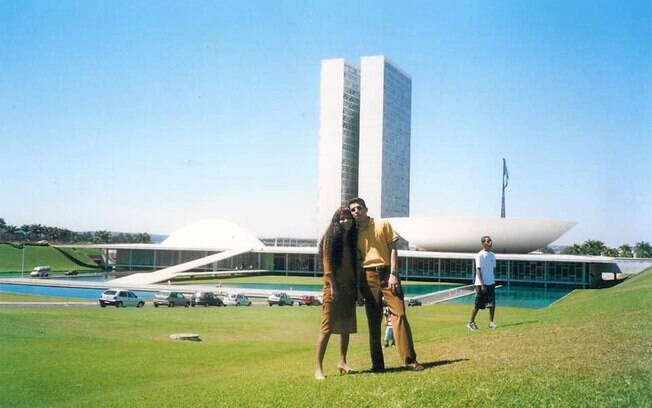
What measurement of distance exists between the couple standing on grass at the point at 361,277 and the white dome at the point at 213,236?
48555mm

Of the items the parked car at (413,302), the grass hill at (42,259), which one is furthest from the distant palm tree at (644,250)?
the grass hill at (42,259)

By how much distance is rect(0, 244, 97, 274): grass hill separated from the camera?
43.8 metres

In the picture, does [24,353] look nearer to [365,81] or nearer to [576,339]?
[576,339]

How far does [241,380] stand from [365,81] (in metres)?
52.4

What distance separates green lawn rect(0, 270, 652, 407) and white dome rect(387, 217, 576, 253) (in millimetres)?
30528

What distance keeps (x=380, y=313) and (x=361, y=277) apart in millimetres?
332

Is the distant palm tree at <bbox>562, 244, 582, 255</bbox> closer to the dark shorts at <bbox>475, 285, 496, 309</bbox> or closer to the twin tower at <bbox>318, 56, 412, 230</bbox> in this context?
the twin tower at <bbox>318, 56, 412, 230</bbox>

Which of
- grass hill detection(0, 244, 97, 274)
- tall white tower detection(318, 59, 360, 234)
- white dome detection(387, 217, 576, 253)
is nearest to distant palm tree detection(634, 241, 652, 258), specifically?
white dome detection(387, 217, 576, 253)

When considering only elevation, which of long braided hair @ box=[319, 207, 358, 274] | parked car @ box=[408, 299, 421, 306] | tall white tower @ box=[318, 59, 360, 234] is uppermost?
tall white tower @ box=[318, 59, 360, 234]

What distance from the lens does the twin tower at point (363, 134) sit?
55906 millimetres

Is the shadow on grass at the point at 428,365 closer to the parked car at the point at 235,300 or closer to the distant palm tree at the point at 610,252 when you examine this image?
the parked car at the point at 235,300

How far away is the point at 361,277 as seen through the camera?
5.07m

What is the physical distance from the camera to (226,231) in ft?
185

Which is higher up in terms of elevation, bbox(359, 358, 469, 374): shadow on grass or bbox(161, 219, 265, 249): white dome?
bbox(161, 219, 265, 249): white dome
